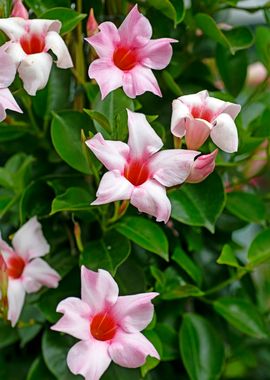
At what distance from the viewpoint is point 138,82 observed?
1.84 ft

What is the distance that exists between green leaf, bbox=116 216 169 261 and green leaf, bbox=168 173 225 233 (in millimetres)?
26

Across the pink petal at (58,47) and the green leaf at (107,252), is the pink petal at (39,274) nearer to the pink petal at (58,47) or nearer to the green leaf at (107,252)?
the green leaf at (107,252)

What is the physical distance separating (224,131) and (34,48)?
18 cm

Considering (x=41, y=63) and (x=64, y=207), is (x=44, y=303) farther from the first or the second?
(x=41, y=63)

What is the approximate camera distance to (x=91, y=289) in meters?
0.54

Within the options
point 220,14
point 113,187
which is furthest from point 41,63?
point 220,14

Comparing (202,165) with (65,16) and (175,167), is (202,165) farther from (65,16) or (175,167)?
(65,16)

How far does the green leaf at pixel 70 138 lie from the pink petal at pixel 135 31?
0.12 m

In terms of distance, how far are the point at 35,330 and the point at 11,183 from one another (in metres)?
0.16

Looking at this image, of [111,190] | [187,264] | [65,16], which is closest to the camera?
[111,190]

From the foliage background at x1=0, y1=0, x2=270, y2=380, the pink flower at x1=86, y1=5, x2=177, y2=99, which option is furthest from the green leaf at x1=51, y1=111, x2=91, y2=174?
the pink flower at x1=86, y1=5, x2=177, y2=99

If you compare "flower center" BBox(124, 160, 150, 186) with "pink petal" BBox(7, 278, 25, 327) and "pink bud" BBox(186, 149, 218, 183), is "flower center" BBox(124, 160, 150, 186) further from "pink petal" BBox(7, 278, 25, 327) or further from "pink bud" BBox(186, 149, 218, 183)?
"pink petal" BBox(7, 278, 25, 327)

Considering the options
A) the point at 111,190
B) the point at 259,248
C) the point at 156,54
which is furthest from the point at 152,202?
the point at 259,248

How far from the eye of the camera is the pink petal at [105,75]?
548 millimetres
